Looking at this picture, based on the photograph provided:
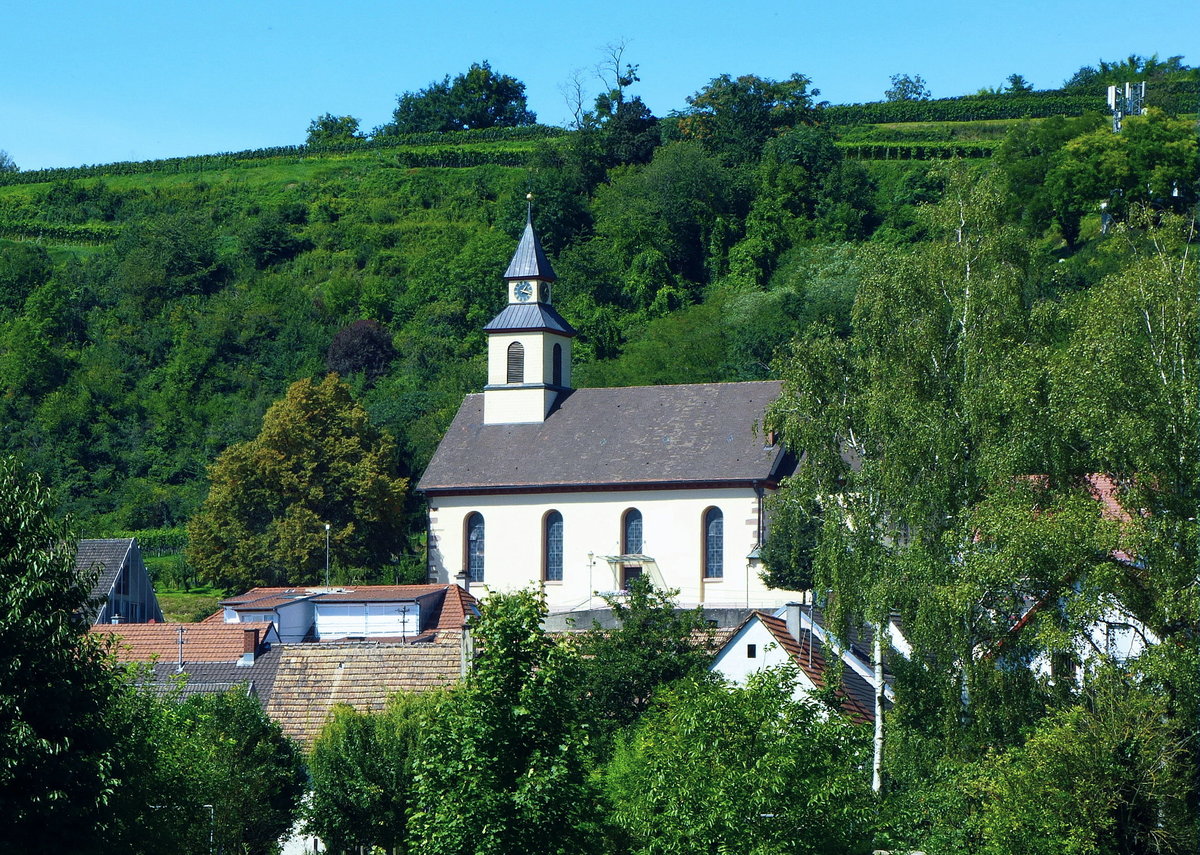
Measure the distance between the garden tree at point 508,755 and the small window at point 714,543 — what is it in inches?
1093

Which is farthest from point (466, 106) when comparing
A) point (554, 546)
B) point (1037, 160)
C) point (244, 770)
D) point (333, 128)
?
point (244, 770)

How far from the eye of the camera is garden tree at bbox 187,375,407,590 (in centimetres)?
5772

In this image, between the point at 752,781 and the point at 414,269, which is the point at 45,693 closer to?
the point at 752,781

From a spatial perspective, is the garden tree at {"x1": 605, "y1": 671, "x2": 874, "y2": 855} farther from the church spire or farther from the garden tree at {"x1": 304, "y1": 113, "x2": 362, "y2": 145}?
the garden tree at {"x1": 304, "y1": 113, "x2": 362, "y2": 145}

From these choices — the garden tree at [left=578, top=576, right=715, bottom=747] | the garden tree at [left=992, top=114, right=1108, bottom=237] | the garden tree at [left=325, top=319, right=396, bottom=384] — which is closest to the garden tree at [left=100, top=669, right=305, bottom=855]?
the garden tree at [left=578, top=576, right=715, bottom=747]

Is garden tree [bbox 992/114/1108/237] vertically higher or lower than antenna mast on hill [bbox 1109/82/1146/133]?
lower

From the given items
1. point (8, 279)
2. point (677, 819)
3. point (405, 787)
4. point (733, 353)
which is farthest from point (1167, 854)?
point (8, 279)

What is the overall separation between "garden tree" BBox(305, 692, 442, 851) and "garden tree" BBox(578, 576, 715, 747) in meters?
5.39

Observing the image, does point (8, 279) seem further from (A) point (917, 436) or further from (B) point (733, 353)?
(A) point (917, 436)

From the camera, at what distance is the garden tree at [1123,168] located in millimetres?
70875

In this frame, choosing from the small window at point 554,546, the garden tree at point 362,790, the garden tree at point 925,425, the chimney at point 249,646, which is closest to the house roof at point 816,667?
the garden tree at point 925,425

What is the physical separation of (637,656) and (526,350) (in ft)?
70.6

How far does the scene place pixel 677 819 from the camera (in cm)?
2427

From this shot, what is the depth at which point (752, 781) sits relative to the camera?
2438 cm
